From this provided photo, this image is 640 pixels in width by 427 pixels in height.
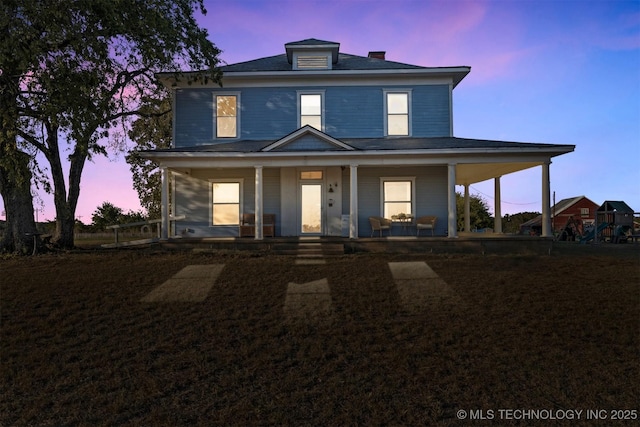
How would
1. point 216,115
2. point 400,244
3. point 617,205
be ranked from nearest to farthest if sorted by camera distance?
1. point 400,244
2. point 216,115
3. point 617,205

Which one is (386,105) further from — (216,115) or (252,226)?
(252,226)

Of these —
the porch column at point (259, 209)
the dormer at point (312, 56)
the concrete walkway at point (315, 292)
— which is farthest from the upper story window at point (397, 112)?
the concrete walkway at point (315, 292)

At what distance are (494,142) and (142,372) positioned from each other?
42.8 feet

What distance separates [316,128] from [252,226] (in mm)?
4208

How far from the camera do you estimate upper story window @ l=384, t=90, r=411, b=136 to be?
52.2 feet

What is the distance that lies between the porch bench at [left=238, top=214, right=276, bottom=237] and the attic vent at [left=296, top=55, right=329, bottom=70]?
5738mm

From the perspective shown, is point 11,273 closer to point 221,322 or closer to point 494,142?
point 221,322

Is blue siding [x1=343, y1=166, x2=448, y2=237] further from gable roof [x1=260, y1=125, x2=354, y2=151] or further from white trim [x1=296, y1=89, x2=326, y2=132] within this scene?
white trim [x1=296, y1=89, x2=326, y2=132]

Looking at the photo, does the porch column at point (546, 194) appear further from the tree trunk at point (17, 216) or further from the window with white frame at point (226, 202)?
the tree trunk at point (17, 216)

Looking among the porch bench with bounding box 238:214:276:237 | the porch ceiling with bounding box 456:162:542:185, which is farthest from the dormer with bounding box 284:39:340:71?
the porch ceiling with bounding box 456:162:542:185

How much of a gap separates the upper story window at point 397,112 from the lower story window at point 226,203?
5963mm

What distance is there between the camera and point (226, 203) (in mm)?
15750

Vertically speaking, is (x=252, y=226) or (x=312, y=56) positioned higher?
(x=312, y=56)

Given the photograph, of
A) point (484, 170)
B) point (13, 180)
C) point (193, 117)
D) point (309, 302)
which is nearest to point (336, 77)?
point (193, 117)
